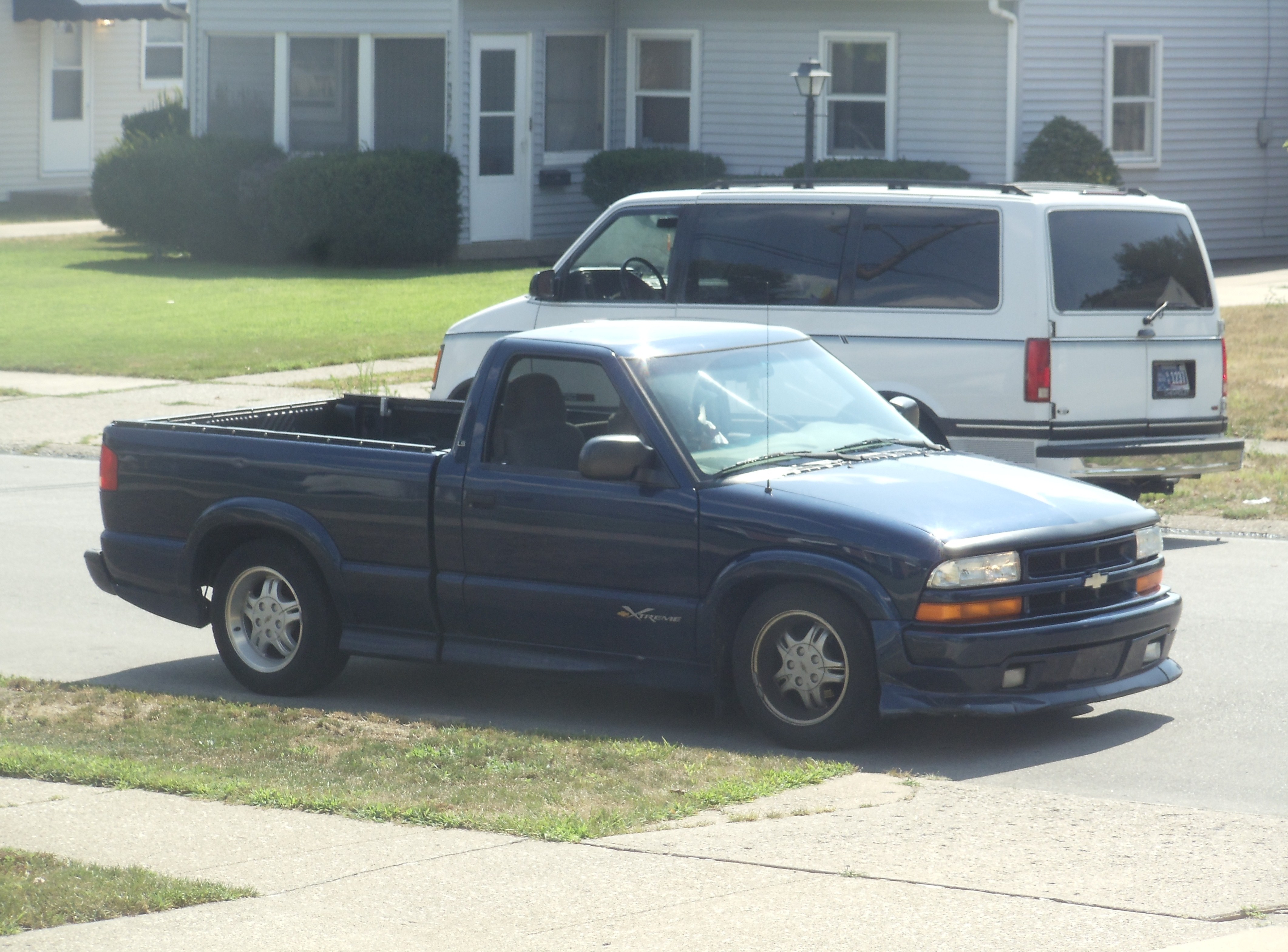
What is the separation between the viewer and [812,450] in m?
7.43

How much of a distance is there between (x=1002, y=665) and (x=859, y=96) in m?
21.6

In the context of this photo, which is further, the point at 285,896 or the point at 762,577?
the point at 762,577

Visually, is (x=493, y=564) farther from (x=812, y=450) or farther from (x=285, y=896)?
(x=285, y=896)

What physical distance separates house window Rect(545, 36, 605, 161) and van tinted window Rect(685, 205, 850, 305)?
17.9m

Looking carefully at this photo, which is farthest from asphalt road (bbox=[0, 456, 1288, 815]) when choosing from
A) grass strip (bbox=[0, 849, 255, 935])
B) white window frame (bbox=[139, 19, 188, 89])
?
white window frame (bbox=[139, 19, 188, 89])

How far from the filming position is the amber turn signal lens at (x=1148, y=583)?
7105 mm

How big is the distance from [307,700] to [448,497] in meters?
1.17

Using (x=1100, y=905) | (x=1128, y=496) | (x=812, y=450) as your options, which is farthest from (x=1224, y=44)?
(x=1100, y=905)

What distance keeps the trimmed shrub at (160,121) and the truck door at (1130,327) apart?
74.8ft

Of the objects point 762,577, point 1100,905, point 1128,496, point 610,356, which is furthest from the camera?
point 1128,496

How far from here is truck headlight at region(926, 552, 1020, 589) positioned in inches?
258

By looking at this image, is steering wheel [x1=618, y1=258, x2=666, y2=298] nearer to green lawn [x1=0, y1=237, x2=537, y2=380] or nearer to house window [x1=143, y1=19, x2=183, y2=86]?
green lawn [x1=0, y1=237, x2=537, y2=380]

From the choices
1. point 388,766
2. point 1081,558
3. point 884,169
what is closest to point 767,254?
point 1081,558

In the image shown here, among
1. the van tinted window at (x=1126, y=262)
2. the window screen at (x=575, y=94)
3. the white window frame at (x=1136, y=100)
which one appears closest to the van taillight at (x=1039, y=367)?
the van tinted window at (x=1126, y=262)
